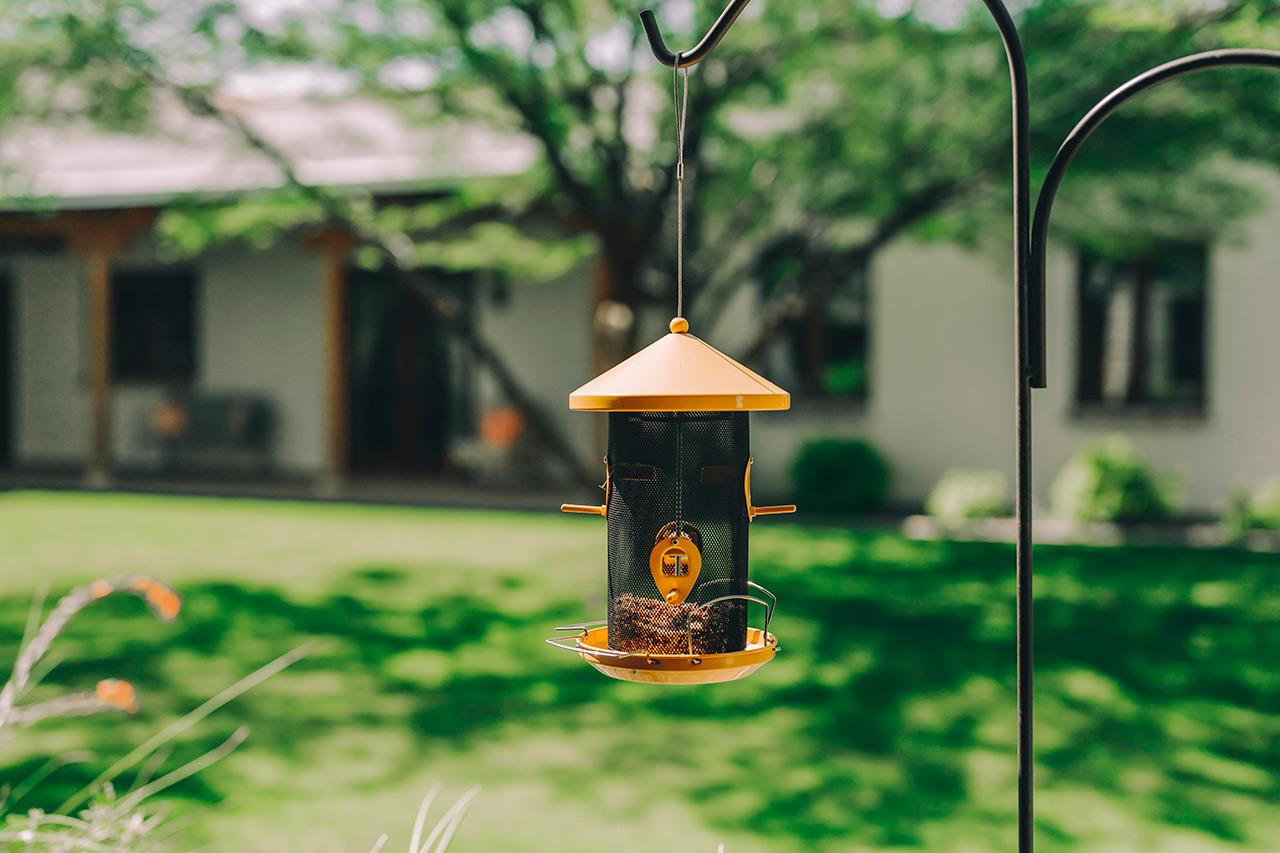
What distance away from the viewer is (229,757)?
4.86 m

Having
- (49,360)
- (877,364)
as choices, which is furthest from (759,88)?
(49,360)

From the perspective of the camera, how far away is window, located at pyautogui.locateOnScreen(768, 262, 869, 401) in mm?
12188

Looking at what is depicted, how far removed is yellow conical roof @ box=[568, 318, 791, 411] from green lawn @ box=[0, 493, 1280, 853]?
244 cm

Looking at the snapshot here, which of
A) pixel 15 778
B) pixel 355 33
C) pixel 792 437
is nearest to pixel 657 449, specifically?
pixel 15 778

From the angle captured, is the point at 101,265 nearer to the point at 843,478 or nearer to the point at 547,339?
the point at 547,339

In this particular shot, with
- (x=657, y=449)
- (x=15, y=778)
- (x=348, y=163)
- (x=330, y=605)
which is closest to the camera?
(x=657, y=449)

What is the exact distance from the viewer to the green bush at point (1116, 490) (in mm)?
10172

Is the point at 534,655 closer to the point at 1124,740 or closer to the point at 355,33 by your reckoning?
the point at 1124,740

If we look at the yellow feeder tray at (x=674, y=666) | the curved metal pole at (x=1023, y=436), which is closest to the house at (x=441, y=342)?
the yellow feeder tray at (x=674, y=666)

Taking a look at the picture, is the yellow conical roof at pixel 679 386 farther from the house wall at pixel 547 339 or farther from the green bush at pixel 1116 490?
the house wall at pixel 547 339

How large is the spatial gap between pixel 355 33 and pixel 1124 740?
588 centimetres

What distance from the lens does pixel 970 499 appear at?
10461mm

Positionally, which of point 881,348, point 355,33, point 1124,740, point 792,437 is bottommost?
point 1124,740

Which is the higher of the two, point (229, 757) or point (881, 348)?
point (881, 348)
